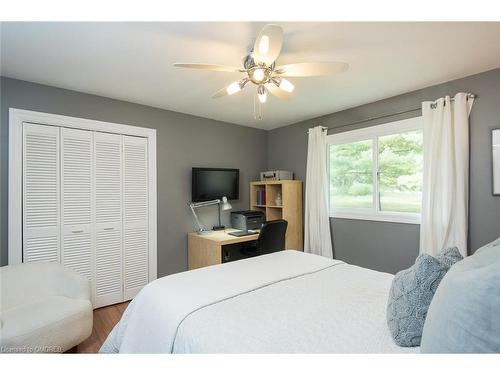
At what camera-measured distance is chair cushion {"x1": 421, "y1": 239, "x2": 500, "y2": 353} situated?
2.09ft

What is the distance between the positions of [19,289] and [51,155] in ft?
3.92

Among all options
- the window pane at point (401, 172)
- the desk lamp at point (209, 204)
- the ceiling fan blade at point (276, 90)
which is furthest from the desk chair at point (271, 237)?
the ceiling fan blade at point (276, 90)

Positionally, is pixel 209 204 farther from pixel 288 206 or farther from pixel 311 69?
pixel 311 69

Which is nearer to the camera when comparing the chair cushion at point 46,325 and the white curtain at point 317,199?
the chair cushion at point 46,325

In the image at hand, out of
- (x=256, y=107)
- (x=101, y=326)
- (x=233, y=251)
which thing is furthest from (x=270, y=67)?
(x=101, y=326)

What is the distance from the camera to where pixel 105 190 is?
2678mm

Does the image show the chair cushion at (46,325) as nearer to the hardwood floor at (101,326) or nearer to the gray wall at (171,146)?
the hardwood floor at (101,326)

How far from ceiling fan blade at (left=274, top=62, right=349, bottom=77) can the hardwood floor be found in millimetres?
2484

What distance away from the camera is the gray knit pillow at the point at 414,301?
96cm

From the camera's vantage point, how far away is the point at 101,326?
2.31m

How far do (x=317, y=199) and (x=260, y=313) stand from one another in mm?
2350

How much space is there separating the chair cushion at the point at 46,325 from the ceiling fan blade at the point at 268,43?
2.10m

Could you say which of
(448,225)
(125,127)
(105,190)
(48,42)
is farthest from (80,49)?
(448,225)
